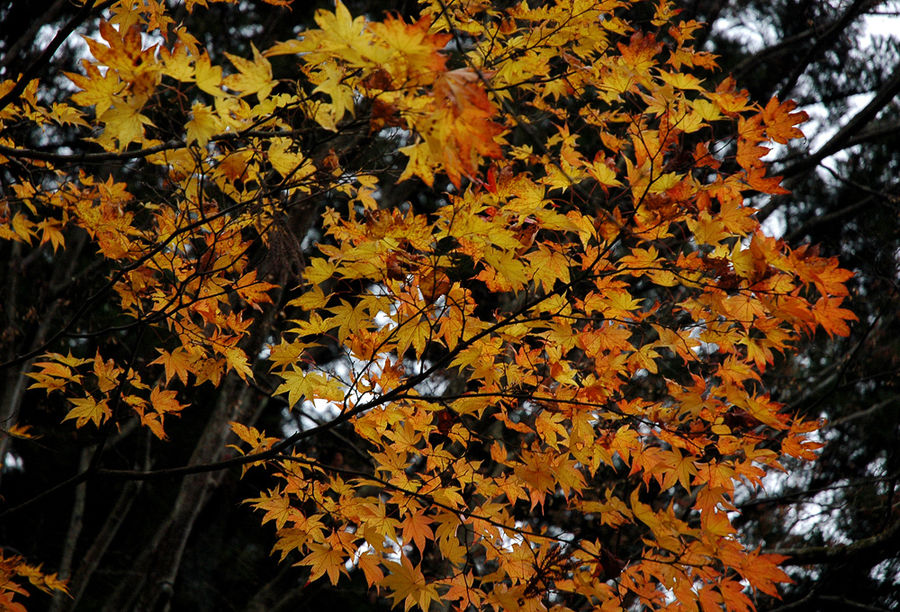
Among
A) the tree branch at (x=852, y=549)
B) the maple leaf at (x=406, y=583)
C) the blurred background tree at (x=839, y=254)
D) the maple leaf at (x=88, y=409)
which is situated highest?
the blurred background tree at (x=839, y=254)

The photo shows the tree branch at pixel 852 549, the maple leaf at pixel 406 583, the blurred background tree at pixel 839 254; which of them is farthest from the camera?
the blurred background tree at pixel 839 254

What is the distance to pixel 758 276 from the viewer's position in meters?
1.71

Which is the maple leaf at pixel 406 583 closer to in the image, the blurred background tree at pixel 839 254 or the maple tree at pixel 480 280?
the maple tree at pixel 480 280

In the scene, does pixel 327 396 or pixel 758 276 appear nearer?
pixel 758 276

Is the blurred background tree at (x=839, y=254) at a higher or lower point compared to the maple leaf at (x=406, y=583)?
higher

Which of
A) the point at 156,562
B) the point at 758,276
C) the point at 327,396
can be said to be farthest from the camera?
the point at 156,562

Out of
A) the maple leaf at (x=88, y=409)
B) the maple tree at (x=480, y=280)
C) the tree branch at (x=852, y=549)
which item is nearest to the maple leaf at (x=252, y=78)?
the maple tree at (x=480, y=280)

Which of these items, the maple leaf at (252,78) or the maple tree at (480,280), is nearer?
the maple leaf at (252,78)

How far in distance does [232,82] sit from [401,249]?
1.97ft

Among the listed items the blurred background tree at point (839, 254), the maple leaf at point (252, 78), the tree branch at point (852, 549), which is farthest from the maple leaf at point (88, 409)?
the blurred background tree at point (839, 254)

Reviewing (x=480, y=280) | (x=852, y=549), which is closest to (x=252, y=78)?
(x=480, y=280)

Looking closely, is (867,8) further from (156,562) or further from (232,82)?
(156,562)

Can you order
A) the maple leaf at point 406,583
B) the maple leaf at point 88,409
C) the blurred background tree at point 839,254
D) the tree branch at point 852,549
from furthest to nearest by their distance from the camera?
1. the blurred background tree at point 839,254
2. the tree branch at point 852,549
3. the maple leaf at point 88,409
4. the maple leaf at point 406,583

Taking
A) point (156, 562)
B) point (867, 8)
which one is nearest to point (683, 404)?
point (156, 562)
